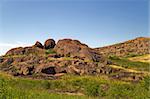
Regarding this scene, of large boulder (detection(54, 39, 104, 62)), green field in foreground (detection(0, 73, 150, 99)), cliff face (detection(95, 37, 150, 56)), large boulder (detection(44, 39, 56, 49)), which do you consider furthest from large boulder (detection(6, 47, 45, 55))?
cliff face (detection(95, 37, 150, 56))

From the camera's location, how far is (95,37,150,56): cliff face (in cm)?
14175

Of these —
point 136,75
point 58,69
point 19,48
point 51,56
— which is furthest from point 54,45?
point 136,75

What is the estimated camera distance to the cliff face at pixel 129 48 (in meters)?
142

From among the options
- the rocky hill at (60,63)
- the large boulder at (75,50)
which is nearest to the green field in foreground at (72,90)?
the rocky hill at (60,63)

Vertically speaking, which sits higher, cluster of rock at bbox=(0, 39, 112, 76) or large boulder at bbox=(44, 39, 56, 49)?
large boulder at bbox=(44, 39, 56, 49)

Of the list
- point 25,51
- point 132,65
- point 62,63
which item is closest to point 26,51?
point 25,51

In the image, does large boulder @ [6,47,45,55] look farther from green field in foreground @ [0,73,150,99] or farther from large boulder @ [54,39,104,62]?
green field in foreground @ [0,73,150,99]

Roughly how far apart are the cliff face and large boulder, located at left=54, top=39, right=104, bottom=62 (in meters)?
64.4

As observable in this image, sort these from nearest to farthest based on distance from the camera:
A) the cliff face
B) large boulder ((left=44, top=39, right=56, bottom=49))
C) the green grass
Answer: the green grass < large boulder ((left=44, top=39, right=56, bottom=49)) < the cliff face

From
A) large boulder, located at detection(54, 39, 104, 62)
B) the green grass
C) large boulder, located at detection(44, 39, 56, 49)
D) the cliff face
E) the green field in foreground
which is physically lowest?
the green field in foreground

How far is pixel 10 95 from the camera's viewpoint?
17.6 m

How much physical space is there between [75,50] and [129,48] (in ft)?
258

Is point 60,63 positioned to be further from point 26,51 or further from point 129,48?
point 129,48

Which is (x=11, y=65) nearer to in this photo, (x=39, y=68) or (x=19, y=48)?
(x=39, y=68)
